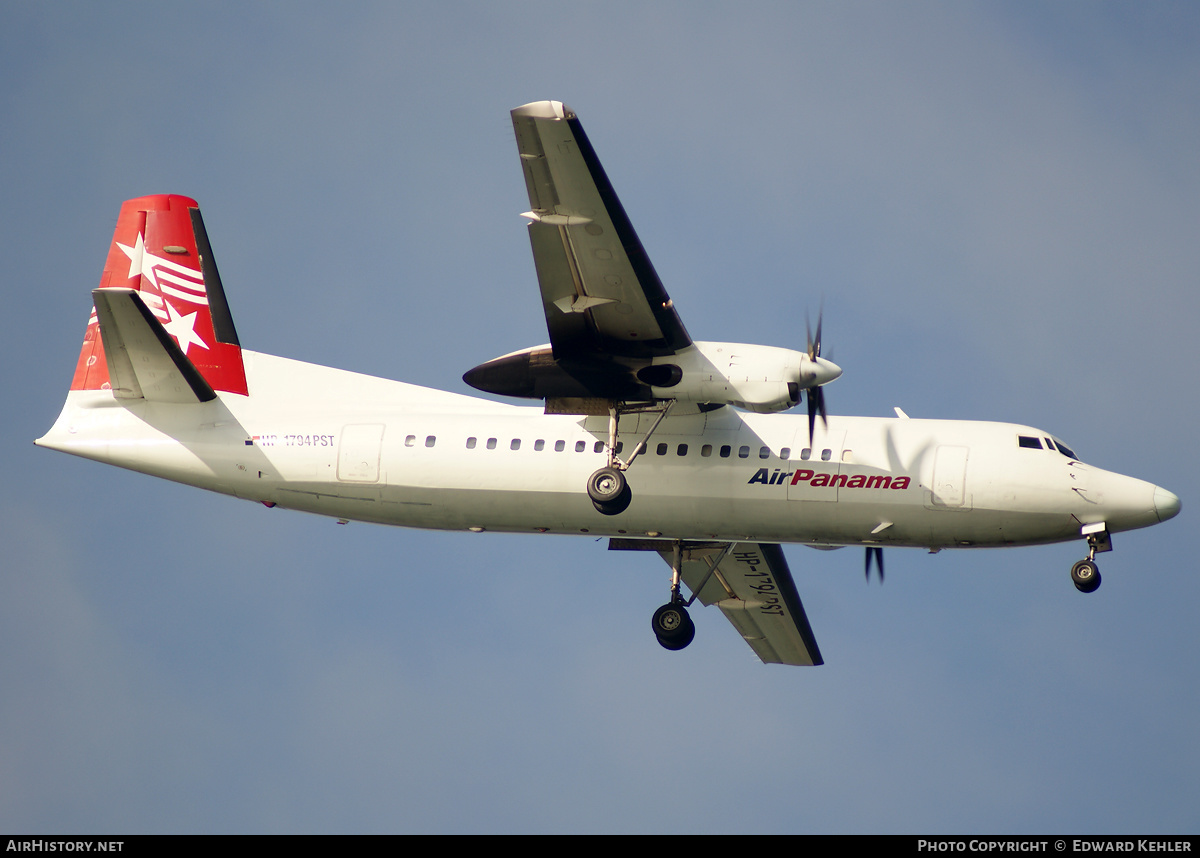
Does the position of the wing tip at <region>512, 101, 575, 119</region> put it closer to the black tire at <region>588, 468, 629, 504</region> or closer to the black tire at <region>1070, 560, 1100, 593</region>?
the black tire at <region>588, 468, 629, 504</region>

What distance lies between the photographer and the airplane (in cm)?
2039

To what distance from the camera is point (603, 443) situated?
71.8ft

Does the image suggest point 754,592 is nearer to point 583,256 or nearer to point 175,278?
point 583,256

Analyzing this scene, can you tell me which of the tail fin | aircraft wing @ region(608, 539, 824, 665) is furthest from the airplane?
aircraft wing @ region(608, 539, 824, 665)

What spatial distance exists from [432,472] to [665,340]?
14.7ft

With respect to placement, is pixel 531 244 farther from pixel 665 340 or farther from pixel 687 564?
pixel 687 564

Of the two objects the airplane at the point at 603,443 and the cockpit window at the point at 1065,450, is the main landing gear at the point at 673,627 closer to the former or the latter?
the airplane at the point at 603,443

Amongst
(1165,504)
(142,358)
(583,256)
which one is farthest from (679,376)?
(142,358)

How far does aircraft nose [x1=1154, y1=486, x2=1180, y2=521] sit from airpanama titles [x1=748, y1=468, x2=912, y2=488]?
3743mm

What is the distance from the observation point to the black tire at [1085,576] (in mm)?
20766

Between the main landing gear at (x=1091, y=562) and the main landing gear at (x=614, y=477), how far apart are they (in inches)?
261

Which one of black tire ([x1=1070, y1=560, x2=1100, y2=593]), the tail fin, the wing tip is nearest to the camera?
the wing tip

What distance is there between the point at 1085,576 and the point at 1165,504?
1693mm
